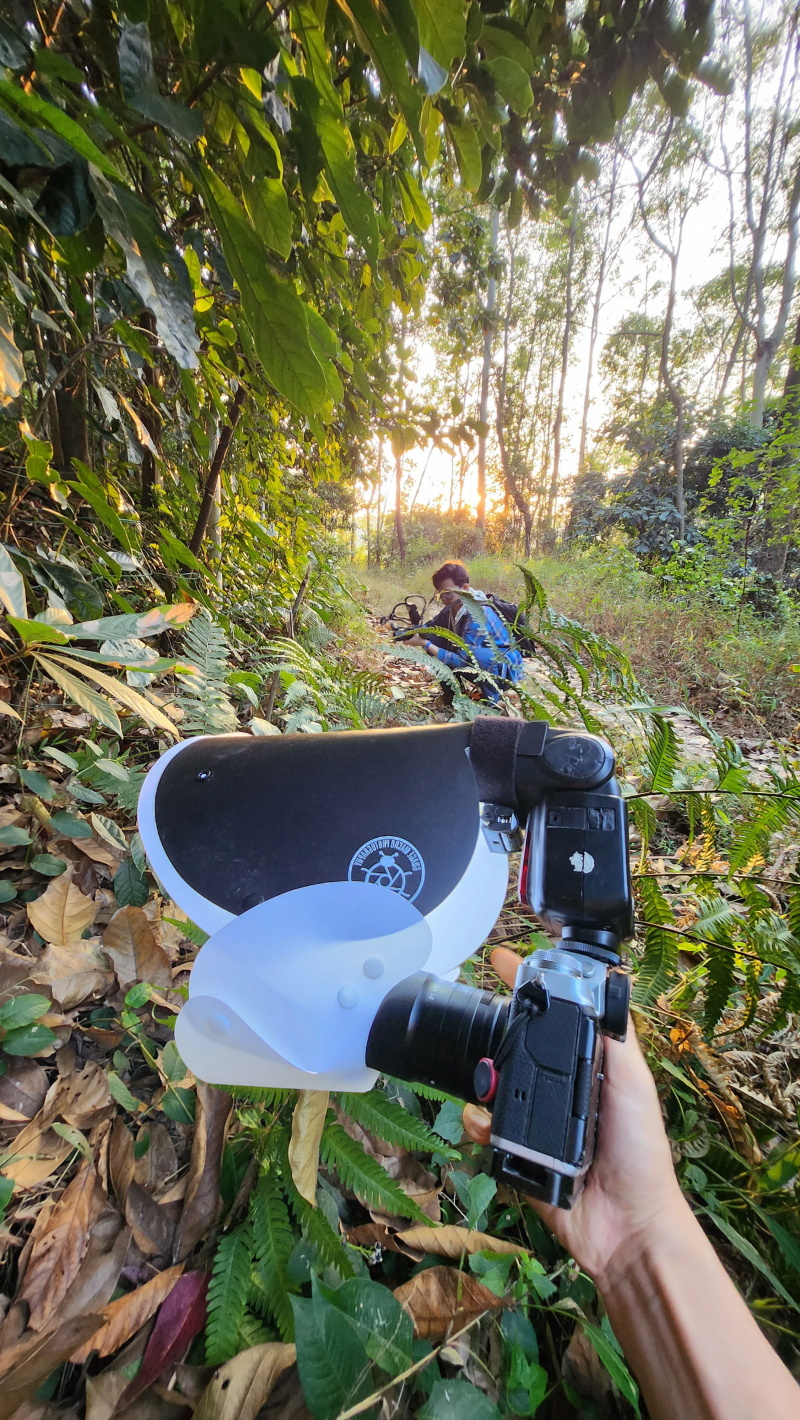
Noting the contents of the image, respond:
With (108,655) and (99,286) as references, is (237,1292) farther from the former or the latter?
(99,286)

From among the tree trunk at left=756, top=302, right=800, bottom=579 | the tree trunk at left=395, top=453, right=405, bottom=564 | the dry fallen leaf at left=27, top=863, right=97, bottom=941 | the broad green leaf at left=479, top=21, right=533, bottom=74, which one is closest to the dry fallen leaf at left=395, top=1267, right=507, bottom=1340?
the dry fallen leaf at left=27, top=863, right=97, bottom=941

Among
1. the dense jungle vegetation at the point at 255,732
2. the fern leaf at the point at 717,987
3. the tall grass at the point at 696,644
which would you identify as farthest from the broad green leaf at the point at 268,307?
the tall grass at the point at 696,644

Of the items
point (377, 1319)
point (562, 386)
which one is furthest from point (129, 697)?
point (562, 386)

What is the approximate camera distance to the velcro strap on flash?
0.57 meters

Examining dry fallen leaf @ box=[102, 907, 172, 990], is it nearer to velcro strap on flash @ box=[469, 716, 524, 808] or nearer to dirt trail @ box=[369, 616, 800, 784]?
velcro strap on flash @ box=[469, 716, 524, 808]

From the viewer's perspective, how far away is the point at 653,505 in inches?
339

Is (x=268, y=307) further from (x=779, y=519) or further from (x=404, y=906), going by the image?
(x=779, y=519)

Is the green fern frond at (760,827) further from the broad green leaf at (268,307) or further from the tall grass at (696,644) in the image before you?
the tall grass at (696,644)

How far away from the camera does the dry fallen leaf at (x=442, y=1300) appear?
60 centimetres

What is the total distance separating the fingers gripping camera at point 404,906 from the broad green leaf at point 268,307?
549 millimetres

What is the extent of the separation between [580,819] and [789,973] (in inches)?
27.4

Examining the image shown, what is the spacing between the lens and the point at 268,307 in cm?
73

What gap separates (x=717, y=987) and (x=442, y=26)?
146 centimetres

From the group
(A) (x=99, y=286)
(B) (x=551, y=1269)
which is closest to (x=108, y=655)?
(A) (x=99, y=286)
